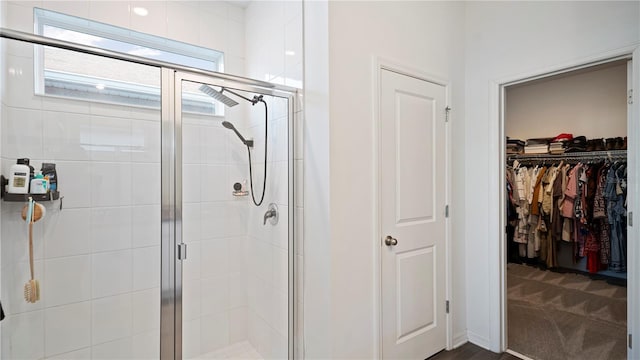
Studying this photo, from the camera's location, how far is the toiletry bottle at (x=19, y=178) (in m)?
1.54

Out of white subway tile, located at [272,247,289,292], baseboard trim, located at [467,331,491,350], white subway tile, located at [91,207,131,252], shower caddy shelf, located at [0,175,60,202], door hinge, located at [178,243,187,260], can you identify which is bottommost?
baseboard trim, located at [467,331,491,350]

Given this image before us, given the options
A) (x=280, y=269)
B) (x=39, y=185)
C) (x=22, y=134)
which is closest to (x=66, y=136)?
(x=22, y=134)

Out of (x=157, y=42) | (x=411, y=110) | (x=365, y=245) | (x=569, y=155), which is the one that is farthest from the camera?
(x=569, y=155)

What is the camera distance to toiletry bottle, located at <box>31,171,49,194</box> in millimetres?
Answer: 1608

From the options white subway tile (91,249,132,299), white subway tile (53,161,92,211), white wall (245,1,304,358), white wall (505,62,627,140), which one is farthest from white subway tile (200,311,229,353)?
white wall (505,62,627,140)

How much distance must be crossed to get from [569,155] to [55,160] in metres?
5.55

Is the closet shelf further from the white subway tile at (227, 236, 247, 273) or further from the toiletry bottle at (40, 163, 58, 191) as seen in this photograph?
the toiletry bottle at (40, 163, 58, 191)

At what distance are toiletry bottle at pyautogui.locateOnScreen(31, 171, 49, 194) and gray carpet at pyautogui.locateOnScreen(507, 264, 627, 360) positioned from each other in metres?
3.40

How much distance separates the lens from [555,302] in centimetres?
321

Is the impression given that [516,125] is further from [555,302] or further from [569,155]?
[555,302]

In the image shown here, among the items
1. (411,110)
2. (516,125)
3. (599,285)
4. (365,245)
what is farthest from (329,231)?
(516,125)

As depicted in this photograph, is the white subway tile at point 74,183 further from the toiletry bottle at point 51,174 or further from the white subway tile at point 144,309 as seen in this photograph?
the white subway tile at point 144,309

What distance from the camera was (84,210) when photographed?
183cm

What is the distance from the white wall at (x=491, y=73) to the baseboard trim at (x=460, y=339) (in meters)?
0.05
